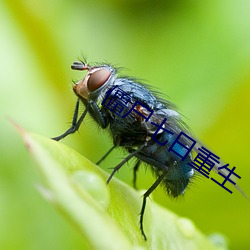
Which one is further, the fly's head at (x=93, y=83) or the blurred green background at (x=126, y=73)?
the blurred green background at (x=126, y=73)

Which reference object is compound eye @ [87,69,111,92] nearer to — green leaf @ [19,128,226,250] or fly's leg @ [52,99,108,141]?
fly's leg @ [52,99,108,141]

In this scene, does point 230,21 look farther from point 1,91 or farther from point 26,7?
point 1,91

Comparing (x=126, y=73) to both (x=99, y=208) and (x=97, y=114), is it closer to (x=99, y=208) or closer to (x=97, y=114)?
(x=97, y=114)

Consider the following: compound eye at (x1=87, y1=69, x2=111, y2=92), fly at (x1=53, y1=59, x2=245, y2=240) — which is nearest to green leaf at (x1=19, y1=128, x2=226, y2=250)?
Result: fly at (x1=53, y1=59, x2=245, y2=240)

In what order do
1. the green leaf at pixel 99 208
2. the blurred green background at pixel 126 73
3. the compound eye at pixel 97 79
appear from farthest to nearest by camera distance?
the blurred green background at pixel 126 73 → the compound eye at pixel 97 79 → the green leaf at pixel 99 208

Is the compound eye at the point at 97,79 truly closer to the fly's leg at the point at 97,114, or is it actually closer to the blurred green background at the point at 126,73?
the fly's leg at the point at 97,114

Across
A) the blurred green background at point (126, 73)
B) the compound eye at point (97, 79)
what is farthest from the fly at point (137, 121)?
the blurred green background at point (126, 73)

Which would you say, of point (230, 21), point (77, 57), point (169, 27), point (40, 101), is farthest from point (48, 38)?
point (230, 21)
